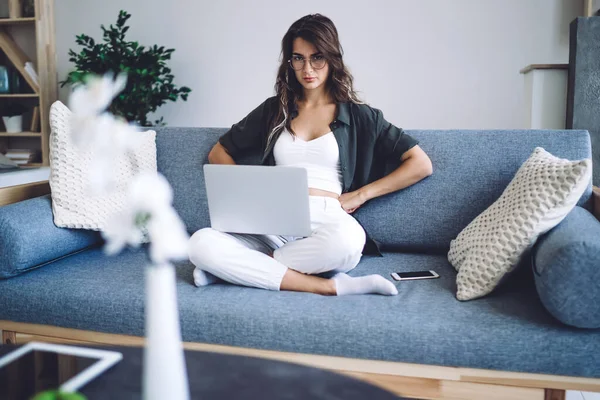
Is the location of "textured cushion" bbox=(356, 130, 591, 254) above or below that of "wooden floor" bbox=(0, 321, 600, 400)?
above

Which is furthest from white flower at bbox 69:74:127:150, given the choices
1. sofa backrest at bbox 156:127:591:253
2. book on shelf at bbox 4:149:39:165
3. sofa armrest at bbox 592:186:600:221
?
book on shelf at bbox 4:149:39:165

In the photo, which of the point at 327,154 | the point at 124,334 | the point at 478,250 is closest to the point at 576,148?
the point at 478,250

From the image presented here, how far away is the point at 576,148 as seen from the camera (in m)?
1.91

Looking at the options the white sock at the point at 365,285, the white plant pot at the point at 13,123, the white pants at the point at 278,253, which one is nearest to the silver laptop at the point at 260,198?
the white pants at the point at 278,253

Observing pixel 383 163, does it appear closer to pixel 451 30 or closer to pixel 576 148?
pixel 576 148

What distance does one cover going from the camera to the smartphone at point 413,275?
176 centimetres

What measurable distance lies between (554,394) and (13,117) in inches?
174

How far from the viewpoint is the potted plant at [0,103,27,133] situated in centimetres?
453

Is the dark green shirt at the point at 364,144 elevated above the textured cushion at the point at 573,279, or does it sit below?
above

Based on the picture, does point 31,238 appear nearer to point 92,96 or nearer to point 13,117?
point 92,96

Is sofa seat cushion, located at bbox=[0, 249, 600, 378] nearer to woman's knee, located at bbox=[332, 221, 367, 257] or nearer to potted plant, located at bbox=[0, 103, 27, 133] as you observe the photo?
woman's knee, located at bbox=[332, 221, 367, 257]

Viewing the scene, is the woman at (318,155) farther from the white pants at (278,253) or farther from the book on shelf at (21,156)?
the book on shelf at (21,156)

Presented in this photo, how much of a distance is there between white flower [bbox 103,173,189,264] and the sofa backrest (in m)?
1.42

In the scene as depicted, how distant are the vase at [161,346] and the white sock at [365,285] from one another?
962 mm
